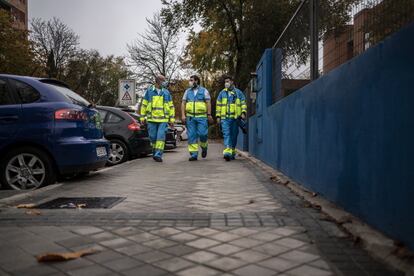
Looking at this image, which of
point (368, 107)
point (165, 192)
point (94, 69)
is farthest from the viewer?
point (94, 69)

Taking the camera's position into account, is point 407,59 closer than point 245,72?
Yes

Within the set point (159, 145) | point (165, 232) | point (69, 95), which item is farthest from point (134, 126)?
point (165, 232)

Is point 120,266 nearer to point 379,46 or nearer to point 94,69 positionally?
point 379,46

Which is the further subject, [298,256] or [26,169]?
[26,169]

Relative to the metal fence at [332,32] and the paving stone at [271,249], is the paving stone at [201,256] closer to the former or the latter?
the paving stone at [271,249]

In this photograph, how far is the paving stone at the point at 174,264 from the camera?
3039mm

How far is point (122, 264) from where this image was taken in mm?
3135

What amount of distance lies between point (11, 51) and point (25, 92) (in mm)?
26815

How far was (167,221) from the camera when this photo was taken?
4.37 meters

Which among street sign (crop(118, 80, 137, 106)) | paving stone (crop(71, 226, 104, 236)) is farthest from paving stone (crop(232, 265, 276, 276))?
street sign (crop(118, 80, 137, 106))

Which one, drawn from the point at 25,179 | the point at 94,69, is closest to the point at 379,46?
the point at 25,179

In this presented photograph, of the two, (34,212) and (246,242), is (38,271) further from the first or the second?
(34,212)

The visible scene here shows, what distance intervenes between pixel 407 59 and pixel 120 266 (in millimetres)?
2370

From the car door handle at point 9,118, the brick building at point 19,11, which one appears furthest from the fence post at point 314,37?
the brick building at point 19,11
